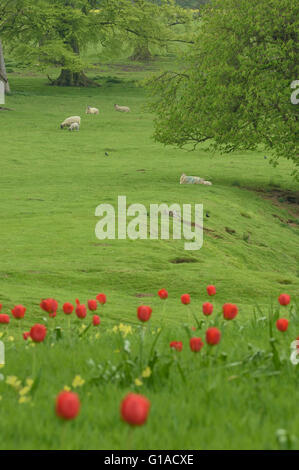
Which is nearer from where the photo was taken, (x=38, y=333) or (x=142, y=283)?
(x=38, y=333)

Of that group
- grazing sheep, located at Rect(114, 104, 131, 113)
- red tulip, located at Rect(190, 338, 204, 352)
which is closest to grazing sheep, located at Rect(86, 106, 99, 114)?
grazing sheep, located at Rect(114, 104, 131, 113)

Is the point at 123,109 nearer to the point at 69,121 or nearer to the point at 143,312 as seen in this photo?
the point at 69,121

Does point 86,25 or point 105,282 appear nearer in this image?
point 105,282

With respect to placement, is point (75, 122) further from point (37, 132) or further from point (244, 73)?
point (244, 73)

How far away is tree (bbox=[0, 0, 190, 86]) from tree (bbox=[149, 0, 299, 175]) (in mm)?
31831

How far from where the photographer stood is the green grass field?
405cm

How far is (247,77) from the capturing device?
27.5m

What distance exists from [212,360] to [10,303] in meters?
6.53

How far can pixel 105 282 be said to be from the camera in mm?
14578

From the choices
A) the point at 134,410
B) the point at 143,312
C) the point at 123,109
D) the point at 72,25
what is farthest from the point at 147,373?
the point at 72,25

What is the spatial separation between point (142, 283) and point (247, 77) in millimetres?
15287

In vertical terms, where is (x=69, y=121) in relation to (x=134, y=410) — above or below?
above

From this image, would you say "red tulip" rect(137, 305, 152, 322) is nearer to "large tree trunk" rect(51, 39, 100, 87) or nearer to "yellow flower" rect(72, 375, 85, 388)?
"yellow flower" rect(72, 375, 85, 388)

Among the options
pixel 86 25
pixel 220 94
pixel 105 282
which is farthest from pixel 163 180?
pixel 86 25
